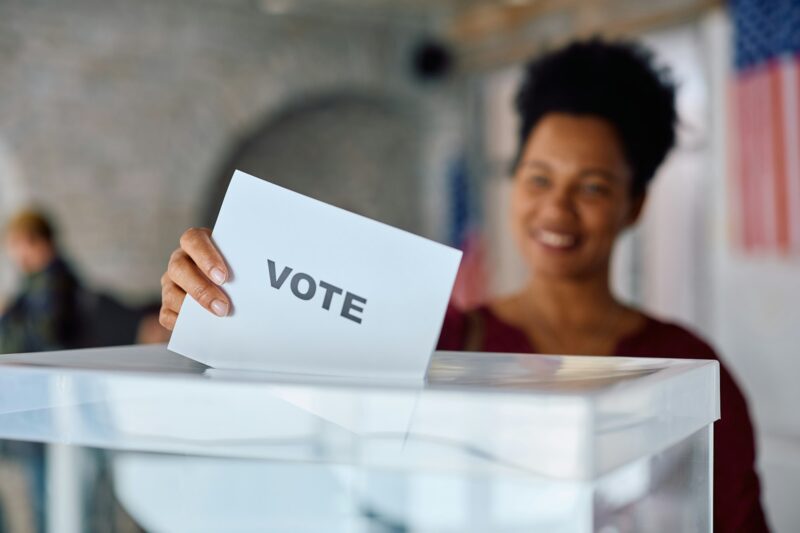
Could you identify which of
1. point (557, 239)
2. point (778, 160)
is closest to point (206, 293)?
point (557, 239)

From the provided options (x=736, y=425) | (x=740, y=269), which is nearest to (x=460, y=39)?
(x=740, y=269)

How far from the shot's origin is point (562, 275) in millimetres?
1559

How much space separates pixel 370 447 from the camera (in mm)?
475

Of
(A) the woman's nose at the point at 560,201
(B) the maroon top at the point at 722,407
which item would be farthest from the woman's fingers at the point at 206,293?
(A) the woman's nose at the point at 560,201

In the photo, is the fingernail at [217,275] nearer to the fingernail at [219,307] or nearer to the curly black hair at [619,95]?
the fingernail at [219,307]

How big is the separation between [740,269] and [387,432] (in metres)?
4.00

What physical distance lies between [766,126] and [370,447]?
152 inches

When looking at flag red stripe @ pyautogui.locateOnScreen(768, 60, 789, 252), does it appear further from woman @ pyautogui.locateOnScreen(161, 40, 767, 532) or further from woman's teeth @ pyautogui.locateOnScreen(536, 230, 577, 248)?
woman's teeth @ pyautogui.locateOnScreen(536, 230, 577, 248)

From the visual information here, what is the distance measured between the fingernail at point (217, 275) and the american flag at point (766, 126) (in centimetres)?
365

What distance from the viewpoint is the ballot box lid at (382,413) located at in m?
0.44

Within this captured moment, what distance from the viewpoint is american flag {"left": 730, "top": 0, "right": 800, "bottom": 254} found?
3.81m

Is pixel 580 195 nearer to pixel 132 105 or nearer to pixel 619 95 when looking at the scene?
pixel 619 95

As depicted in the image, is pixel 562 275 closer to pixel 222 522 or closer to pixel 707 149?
pixel 222 522

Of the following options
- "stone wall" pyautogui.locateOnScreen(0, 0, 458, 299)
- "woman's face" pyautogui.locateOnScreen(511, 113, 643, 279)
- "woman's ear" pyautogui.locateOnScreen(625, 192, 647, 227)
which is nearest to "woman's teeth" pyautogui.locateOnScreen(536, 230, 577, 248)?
"woman's face" pyautogui.locateOnScreen(511, 113, 643, 279)
